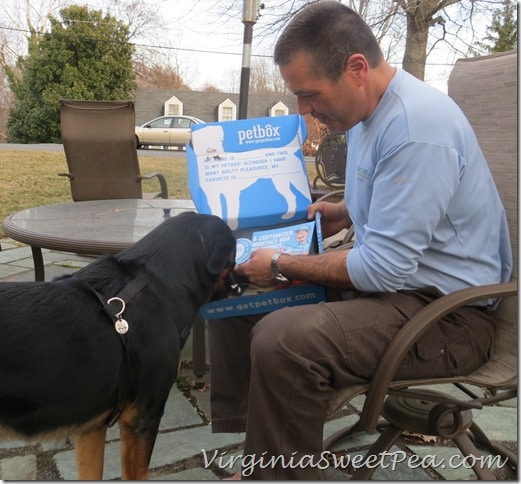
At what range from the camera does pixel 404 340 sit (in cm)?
165

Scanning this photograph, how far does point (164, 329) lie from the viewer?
1937 millimetres

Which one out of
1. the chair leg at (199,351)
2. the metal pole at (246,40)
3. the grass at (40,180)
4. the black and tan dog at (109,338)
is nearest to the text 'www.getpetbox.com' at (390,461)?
the black and tan dog at (109,338)

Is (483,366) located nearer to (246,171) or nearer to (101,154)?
(246,171)

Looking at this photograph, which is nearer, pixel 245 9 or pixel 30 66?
pixel 245 9

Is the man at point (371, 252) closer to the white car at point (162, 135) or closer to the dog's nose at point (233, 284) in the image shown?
the dog's nose at point (233, 284)

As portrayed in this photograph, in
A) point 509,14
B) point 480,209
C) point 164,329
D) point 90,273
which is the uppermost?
point 509,14

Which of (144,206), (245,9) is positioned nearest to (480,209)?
(144,206)

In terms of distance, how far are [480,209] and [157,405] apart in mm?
1362

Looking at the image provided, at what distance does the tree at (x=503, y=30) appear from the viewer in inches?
430

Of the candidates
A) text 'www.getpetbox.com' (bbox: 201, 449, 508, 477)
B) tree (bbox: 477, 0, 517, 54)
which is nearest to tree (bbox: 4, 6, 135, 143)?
tree (bbox: 477, 0, 517, 54)

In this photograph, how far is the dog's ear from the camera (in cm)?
207

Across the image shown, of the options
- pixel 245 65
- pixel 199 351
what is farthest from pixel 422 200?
pixel 245 65

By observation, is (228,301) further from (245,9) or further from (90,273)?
(245,9)

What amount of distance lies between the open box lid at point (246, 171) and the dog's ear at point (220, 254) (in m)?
0.10
